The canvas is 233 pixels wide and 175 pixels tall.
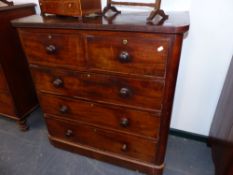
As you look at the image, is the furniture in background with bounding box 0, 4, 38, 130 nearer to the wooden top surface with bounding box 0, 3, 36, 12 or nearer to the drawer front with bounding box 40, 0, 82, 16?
the wooden top surface with bounding box 0, 3, 36, 12

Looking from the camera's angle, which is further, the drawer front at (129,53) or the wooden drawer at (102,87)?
the wooden drawer at (102,87)

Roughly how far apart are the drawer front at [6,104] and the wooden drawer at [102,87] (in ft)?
1.58

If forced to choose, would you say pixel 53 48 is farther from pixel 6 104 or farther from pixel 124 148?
pixel 6 104

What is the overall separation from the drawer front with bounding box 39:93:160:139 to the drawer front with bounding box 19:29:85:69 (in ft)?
0.86

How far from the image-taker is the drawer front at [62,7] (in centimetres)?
108

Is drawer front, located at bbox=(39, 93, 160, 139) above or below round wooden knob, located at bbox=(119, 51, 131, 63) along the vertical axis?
below

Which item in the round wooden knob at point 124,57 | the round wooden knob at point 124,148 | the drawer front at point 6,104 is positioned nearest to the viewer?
the round wooden knob at point 124,57

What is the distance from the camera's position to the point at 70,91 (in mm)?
1243

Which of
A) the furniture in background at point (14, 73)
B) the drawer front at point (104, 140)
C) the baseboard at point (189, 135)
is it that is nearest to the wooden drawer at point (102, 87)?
the drawer front at point (104, 140)

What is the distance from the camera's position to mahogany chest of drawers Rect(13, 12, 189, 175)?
0.94m

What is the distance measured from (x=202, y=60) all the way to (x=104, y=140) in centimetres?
86

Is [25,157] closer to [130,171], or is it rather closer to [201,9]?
[130,171]

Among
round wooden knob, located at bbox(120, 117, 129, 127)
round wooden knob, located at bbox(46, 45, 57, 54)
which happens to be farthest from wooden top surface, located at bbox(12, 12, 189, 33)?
round wooden knob, located at bbox(120, 117, 129, 127)

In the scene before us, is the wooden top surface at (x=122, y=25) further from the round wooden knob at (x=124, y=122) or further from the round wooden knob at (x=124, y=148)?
the round wooden knob at (x=124, y=148)
